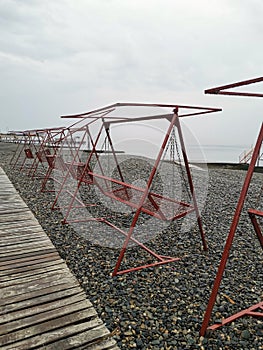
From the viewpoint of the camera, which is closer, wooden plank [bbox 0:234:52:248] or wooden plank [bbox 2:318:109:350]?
wooden plank [bbox 2:318:109:350]

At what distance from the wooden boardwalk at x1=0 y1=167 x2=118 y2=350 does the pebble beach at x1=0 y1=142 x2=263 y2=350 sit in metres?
0.12

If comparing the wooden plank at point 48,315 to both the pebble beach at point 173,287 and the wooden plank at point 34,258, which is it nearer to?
the pebble beach at point 173,287

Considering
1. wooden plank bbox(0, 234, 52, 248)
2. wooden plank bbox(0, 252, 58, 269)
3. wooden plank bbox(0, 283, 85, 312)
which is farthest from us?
wooden plank bbox(0, 234, 52, 248)

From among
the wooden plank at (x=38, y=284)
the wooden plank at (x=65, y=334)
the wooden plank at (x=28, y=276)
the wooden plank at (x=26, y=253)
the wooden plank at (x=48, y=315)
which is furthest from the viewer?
the wooden plank at (x=26, y=253)

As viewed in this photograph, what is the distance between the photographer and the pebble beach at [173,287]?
71.5 inches

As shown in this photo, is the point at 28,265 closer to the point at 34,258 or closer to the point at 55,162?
the point at 34,258

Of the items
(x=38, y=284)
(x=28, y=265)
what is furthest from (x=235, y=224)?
(x=28, y=265)

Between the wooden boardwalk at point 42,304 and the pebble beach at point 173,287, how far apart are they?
0.12 meters

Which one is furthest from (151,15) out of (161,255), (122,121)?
(161,255)

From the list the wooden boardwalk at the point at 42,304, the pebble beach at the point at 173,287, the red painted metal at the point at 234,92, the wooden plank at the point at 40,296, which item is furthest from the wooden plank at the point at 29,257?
the red painted metal at the point at 234,92

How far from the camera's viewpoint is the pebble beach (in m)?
1.82

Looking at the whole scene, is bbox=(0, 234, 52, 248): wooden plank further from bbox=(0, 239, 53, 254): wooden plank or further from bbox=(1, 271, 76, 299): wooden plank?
bbox=(1, 271, 76, 299): wooden plank

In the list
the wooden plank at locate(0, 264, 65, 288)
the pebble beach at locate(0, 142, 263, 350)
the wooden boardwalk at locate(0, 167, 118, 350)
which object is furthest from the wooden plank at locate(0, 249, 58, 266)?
the wooden plank at locate(0, 264, 65, 288)

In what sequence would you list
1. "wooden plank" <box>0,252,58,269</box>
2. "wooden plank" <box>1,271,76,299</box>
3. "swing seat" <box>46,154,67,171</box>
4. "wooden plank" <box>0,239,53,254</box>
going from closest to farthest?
"wooden plank" <box>1,271,76,299</box>
"wooden plank" <box>0,252,58,269</box>
"wooden plank" <box>0,239,53,254</box>
"swing seat" <box>46,154,67,171</box>
